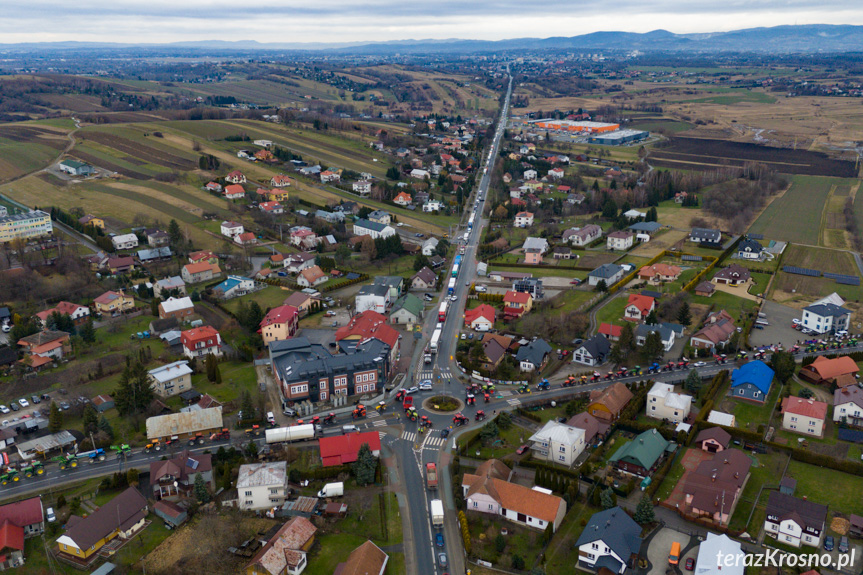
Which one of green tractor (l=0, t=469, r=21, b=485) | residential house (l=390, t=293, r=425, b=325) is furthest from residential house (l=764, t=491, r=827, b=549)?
green tractor (l=0, t=469, r=21, b=485)

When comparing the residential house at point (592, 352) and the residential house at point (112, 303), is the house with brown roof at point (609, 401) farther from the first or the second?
the residential house at point (112, 303)

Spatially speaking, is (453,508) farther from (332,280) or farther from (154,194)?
(154,194)

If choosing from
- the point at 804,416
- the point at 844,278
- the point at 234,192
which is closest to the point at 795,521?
the point at 804,416

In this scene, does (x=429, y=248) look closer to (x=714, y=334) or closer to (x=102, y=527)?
(x=714, y=334)

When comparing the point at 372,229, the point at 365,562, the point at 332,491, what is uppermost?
the point at 372,229

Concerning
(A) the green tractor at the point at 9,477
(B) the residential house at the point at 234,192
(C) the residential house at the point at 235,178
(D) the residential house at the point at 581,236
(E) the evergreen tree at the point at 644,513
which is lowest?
(A) the green tractor at the point at 9,477

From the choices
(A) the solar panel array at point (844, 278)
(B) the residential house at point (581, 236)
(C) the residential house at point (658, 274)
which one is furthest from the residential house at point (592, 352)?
(A) the solar panel array at point (844, 278)

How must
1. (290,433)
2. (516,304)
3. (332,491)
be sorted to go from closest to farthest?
(332,491), (290,433), (516,304)
